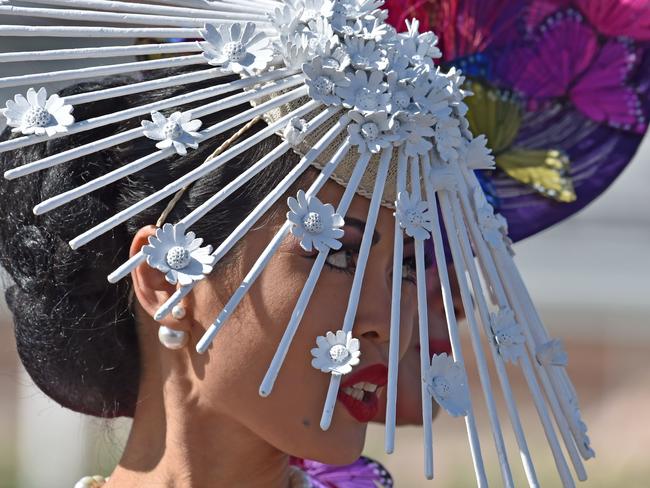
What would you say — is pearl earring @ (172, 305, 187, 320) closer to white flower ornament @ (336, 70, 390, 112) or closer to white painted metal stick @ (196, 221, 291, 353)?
white painted metal stick @ (196, 221, 291, 353)

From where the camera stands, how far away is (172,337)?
1.85 meters

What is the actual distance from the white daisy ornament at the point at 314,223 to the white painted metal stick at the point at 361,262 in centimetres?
6

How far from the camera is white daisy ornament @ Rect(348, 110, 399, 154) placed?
5.82ft

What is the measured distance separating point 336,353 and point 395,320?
101 millimetres

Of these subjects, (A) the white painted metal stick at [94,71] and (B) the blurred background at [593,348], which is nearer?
(A) the white painted metal stick at [94,71]

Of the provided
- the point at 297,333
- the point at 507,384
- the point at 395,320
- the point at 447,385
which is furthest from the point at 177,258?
the point at 507,384

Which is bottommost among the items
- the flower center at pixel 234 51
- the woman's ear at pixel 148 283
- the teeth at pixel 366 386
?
the teeth at pixel 366 386

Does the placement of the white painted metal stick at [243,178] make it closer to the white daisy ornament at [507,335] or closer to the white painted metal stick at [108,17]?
the white painted metal stick at [108,17]

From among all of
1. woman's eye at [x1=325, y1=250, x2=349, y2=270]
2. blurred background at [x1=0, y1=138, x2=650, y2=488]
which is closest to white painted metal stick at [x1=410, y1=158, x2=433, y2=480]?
woman's eye at [x1=325, y1=250, x2=349, y2=270]

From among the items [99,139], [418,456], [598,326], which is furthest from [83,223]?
[598,326]

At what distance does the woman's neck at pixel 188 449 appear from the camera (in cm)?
193

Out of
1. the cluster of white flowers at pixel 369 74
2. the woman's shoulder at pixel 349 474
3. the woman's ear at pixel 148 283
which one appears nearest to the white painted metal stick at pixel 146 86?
the cluster of white flowers at pixel 369 74

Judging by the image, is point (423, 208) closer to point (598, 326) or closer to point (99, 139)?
point (99, 139)

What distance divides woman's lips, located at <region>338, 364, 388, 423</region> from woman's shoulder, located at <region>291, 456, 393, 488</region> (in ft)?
1.75
